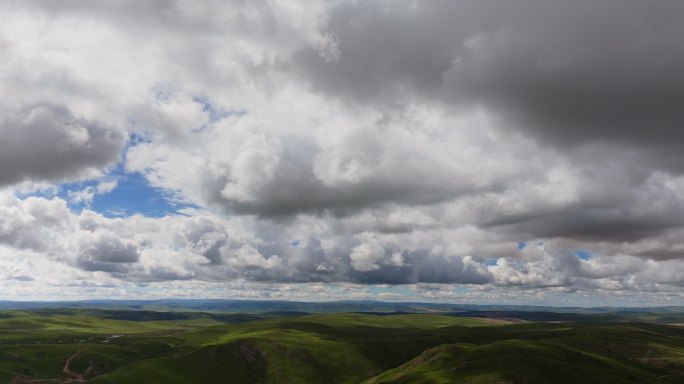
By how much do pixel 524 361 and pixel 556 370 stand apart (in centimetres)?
1178

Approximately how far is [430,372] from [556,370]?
48.4m

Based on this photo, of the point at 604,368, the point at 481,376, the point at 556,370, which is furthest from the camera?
the point at 604,368

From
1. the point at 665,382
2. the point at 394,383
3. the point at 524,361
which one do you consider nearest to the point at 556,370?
the point at 524,361

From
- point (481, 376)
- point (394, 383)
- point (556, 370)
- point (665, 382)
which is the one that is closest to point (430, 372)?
point (394, 383)

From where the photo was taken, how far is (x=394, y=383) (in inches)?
7687

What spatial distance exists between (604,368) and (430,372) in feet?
240

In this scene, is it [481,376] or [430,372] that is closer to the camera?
[481,376]

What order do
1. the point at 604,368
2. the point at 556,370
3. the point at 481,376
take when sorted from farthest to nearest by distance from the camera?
the point at 604,368 → the point at 556,370 → the point at 481,376

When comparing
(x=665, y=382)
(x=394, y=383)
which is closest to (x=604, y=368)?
(x=665, y=382)

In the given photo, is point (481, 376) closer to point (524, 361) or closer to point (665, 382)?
point (524, 361)

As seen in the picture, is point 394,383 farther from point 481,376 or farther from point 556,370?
point 556,370

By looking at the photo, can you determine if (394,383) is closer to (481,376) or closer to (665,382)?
(481,376)

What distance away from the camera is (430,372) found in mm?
196375

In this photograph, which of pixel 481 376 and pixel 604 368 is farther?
pixel 604 368
